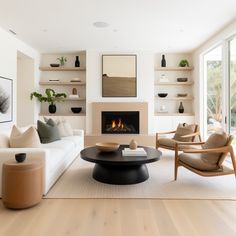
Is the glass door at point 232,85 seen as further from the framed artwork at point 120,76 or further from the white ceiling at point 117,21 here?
the framed artwork at point 120,76

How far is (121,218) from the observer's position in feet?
7.68

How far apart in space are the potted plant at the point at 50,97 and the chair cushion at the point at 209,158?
4.72 metres

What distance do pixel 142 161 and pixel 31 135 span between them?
156 centimetres

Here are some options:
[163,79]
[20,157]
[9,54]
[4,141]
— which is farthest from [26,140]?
[163,79]

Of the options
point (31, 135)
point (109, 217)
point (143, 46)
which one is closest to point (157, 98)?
point (143, 46)

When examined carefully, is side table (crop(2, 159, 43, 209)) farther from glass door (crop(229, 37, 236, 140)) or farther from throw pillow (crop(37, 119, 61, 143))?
glass door (crop(229, 37, 236, 140))

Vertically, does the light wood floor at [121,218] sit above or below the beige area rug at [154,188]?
below

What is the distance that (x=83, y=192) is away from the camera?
3.04 meters

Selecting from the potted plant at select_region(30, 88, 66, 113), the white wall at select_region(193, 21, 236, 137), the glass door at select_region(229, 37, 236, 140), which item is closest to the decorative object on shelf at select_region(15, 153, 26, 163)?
the glass door at select_region(229, 37, 236, 140)

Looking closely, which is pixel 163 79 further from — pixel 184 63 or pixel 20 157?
pixel 20 157

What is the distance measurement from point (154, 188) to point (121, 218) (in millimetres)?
980

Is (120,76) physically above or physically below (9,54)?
below

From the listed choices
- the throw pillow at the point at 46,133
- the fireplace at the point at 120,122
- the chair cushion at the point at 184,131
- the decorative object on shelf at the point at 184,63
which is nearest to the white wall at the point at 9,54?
the throw pillow at the point at 46,133

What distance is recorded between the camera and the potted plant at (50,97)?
22.3ft
